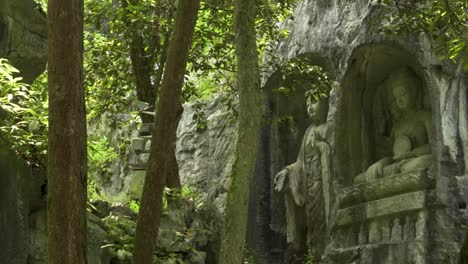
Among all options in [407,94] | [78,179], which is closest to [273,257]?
[407,94]

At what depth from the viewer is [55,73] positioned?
5965mm

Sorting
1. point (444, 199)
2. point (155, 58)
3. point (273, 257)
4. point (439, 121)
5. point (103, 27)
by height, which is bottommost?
point (273, 257)

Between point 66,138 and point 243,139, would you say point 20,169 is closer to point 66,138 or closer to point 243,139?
point 66,138

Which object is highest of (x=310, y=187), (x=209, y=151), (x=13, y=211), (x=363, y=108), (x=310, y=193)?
(x=363, y=108)

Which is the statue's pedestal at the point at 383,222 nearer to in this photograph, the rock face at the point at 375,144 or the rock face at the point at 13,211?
the rock face at the point at 375,144

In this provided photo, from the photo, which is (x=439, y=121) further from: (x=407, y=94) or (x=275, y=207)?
(x=275, y=207)

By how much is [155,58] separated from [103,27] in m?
7.89

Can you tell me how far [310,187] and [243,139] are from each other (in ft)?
23.9

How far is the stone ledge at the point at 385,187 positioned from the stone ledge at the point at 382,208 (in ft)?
0.38

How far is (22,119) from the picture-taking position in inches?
309

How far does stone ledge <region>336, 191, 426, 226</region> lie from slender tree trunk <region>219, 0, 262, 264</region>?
14.8 ft

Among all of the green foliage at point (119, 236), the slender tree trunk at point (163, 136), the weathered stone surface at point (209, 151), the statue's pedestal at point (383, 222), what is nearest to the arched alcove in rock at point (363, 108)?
the statue's pedestal at point (383, 222)

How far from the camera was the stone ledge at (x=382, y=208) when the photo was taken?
11.5 m

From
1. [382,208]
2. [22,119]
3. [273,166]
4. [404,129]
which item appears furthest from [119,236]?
[273,166]
